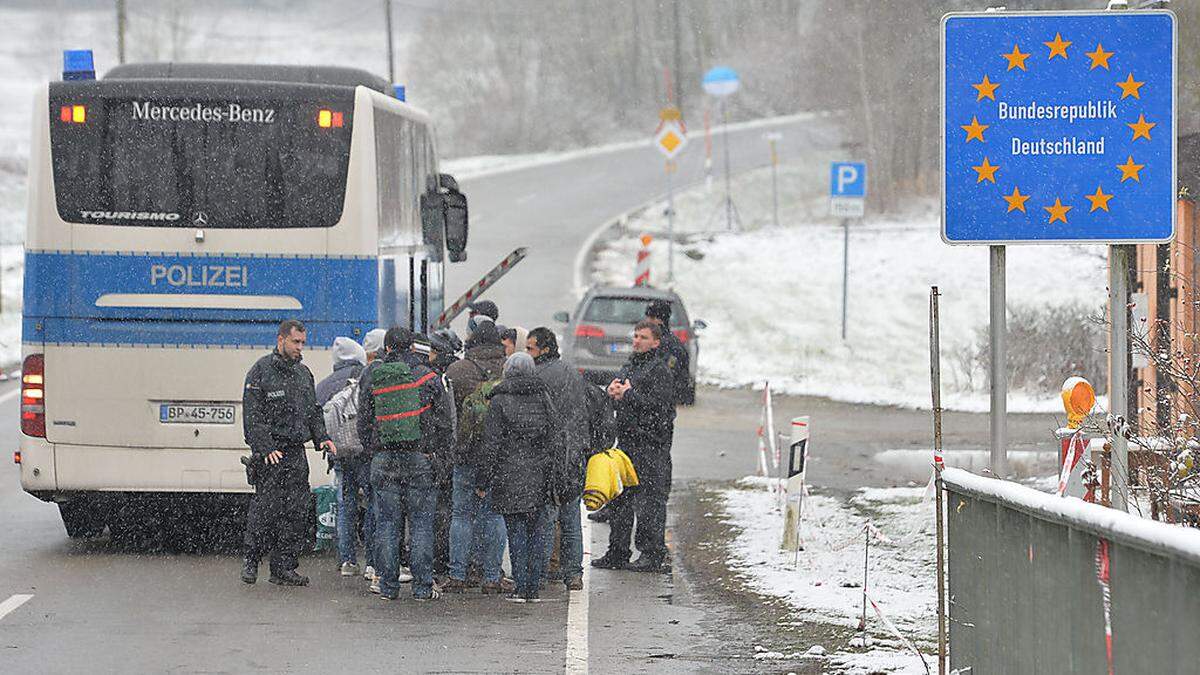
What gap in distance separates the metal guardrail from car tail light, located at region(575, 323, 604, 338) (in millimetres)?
16069

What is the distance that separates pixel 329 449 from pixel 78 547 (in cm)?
277

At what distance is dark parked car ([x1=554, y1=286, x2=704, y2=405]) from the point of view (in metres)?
23.6

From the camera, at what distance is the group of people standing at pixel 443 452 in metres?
11.4

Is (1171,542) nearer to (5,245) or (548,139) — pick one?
(5,245)

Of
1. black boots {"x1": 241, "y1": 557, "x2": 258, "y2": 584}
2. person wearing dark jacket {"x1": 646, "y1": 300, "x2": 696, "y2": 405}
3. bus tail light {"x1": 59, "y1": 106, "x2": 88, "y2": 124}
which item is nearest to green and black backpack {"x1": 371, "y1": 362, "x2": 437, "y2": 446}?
black boots {"x1": 241, "y1": 557, "x2": 258, "y2": 584}

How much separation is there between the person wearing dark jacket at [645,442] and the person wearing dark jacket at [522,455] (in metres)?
1.24

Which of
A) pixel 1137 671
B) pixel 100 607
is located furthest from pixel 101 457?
pixel 1137 671

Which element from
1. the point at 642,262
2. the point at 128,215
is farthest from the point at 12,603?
the point at 642,262

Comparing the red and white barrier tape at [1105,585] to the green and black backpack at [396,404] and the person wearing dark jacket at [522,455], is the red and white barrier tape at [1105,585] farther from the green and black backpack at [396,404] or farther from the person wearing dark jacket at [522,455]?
the green and black backpack at [396,404]

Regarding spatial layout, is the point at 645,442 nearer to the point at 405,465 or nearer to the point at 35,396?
the point at 405,465

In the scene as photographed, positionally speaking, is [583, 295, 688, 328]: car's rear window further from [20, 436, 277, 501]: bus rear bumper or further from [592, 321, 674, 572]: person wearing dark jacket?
[20, 436, 277, 501]: bus rear bumper

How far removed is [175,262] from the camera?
501 inches

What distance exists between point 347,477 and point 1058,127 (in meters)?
5.98

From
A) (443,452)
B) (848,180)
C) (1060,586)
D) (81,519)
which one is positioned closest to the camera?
(1060,586)
